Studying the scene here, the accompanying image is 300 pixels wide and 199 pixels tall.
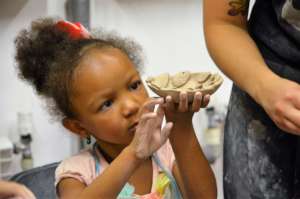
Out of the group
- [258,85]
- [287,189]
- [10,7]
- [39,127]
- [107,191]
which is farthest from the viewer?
[39,127]

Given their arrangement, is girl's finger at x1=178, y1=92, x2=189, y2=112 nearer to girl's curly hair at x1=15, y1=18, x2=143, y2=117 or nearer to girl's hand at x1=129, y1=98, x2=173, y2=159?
girl's hand at x1=129, y1=98, x2=173, y2=159

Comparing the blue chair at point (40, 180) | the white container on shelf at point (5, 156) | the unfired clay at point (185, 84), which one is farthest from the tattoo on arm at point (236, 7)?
the white container on shelf at point (5, 156)

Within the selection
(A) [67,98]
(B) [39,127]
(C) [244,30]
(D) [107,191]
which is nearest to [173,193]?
(D) [107,191]

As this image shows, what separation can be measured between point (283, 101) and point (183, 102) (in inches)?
Answer: 10.6

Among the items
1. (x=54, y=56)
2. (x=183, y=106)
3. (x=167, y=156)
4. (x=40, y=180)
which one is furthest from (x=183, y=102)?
(x=40, y=180)

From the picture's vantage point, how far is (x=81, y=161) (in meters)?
1.02

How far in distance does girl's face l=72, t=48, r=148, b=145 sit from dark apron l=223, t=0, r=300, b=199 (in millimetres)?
220

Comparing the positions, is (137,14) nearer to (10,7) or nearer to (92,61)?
(10,7)

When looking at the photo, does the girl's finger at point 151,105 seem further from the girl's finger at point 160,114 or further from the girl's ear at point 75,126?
the girl's ear at point 75,126

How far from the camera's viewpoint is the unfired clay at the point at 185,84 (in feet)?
2.62

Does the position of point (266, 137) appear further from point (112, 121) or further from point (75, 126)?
point (75, 126)

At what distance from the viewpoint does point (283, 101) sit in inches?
22.3

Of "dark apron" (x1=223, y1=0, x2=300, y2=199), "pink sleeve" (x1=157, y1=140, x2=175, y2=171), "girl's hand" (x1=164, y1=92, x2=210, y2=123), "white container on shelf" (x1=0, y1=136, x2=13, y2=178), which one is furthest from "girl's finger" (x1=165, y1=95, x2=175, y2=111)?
"white container on shelf" (x1=0, y1=136, x2=13, y2=178)

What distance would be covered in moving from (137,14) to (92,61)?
91 centimetres
